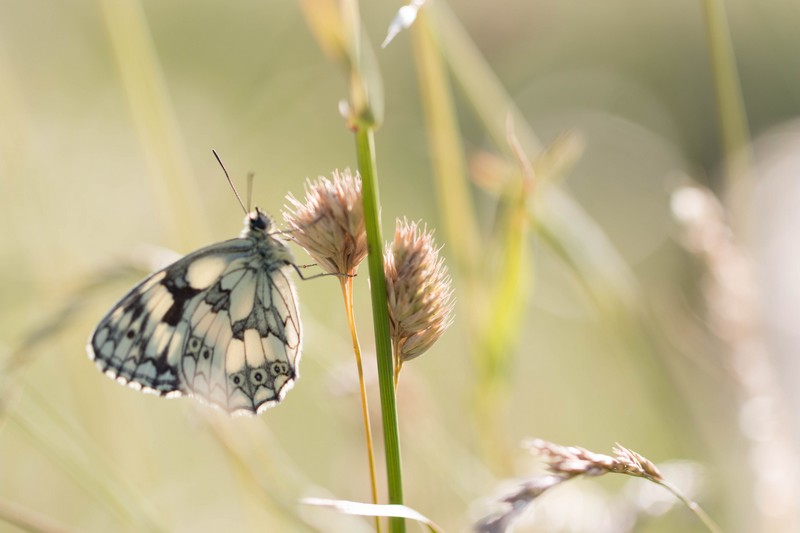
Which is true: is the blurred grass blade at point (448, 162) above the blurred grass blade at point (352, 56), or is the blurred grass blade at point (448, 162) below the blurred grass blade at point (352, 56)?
above

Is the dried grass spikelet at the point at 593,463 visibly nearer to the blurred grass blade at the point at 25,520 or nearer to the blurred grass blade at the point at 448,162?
the blurred grass blade at the point at 25,520

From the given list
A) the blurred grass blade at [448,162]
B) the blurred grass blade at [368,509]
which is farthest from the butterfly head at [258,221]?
the blurred grass blade at [368,509]

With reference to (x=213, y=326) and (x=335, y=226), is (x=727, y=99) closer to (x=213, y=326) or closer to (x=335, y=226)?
(x=335, y=226)

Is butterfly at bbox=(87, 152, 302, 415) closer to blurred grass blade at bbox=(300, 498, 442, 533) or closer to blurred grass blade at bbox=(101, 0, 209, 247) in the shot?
blurred grass blade at bbox=(101, 0, 209, 247)

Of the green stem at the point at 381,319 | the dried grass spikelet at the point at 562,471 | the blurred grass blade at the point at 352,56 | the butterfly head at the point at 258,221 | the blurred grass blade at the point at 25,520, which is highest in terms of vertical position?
the butterfly head at the point at 258,221

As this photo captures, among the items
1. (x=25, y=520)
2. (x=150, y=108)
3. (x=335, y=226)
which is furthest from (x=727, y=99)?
(x=25, y=520)

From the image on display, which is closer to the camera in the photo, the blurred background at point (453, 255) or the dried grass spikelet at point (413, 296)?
the dried grass spikelet at point (413, 296)

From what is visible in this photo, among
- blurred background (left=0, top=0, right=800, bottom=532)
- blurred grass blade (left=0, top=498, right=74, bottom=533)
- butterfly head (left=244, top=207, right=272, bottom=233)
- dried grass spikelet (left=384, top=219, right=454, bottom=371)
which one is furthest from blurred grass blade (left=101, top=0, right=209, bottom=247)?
dried grass spikelet (left=384, top=219, right=454, bottom=371)
